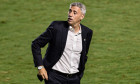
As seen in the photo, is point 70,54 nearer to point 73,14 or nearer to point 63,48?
point 63,48

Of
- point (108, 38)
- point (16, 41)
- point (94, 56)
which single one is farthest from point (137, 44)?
point (16, 41)

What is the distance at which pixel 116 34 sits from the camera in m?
12.8

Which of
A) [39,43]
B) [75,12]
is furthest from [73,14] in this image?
[39,43]

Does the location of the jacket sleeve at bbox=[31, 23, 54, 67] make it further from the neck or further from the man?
the neck

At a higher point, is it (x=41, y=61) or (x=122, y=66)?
(x=41, y=61)

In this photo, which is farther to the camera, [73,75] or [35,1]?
[35,1]

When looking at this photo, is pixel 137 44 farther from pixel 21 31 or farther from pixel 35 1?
pixel 35 1

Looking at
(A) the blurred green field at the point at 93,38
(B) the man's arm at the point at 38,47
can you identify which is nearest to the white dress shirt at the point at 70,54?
(B) the man's arm at the point at 38,47

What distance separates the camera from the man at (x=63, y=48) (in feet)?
17.3

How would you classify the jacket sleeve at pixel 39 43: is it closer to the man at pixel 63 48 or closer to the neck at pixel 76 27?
the man at pixel 63 48

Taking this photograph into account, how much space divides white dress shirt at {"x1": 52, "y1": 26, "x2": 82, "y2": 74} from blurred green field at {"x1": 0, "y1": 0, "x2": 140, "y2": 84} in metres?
3.38

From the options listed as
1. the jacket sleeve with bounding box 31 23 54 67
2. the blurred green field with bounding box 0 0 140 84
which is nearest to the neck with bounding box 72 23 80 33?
the jacket sleeve with bounding box 31 23 54 67

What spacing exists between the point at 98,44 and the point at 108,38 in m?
0.73

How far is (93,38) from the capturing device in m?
12.4
